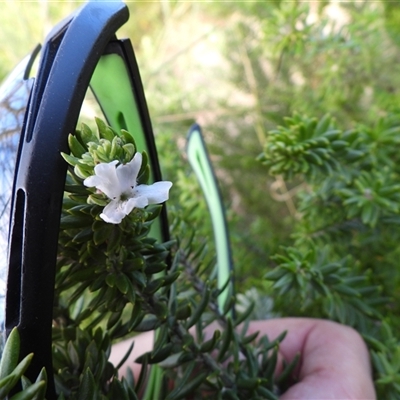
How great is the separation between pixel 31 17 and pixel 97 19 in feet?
5.31

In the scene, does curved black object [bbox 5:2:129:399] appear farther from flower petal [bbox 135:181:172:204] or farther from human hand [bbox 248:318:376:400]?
human hand [bbox 248:318:376:400]

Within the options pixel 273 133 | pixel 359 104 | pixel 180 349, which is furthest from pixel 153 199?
pixel 359 104

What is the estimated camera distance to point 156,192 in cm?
31

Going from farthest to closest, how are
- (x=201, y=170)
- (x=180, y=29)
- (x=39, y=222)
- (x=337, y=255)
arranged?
1. (x=180, y=29)
2. (x=337, y=255)
3. (x=201, y=170)
4. (x=39, y=222)

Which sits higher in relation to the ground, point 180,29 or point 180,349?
point 180,29

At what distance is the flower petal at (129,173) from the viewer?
0.31 meters

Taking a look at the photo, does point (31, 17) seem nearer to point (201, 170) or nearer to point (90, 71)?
point (201, 170)

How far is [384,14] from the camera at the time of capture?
1047mm

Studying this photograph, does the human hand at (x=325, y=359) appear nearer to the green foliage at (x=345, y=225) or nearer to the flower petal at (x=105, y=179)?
the green foliage at (x=345, y=225)

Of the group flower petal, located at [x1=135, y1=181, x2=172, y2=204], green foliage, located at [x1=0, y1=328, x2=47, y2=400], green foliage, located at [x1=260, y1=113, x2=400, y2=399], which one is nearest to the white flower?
flower petal, located at [x1=135, y1=181, x2=172, y2=204]

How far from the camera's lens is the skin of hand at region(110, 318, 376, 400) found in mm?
547

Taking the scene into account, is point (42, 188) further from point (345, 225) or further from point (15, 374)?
point (345, 225)

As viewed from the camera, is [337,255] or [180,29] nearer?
[337,255]

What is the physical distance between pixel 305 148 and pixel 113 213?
400mm
